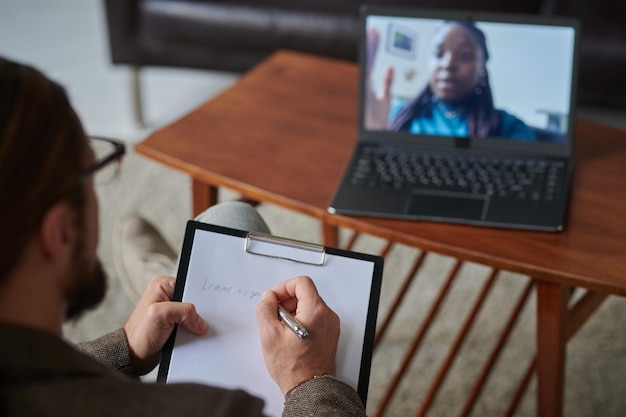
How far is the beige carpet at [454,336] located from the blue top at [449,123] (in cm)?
55

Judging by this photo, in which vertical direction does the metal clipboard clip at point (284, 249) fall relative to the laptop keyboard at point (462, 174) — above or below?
above

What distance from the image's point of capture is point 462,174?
1.26 metres

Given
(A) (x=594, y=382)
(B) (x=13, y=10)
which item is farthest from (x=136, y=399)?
(B) (x=13, y=10)

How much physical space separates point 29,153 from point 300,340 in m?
0.38

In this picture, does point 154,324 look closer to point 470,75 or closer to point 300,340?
point 300,340

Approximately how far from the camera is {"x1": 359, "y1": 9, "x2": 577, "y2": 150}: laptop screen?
4.19 feet

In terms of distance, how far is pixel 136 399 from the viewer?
62 centimetres

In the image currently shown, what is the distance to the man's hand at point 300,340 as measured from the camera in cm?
87

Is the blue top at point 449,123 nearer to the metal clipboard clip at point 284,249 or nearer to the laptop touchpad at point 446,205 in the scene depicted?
the laptop touchpad at point 446,205

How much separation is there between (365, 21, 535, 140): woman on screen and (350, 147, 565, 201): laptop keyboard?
0.16ft

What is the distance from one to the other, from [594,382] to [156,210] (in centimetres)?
113

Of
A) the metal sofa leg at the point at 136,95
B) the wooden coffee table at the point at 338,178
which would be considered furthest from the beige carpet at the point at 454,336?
the metal sofa leg at the point at 136,95

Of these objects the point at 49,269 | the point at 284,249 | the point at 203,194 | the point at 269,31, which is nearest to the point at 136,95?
the point at 269,31

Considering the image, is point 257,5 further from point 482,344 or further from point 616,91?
point 482,344
